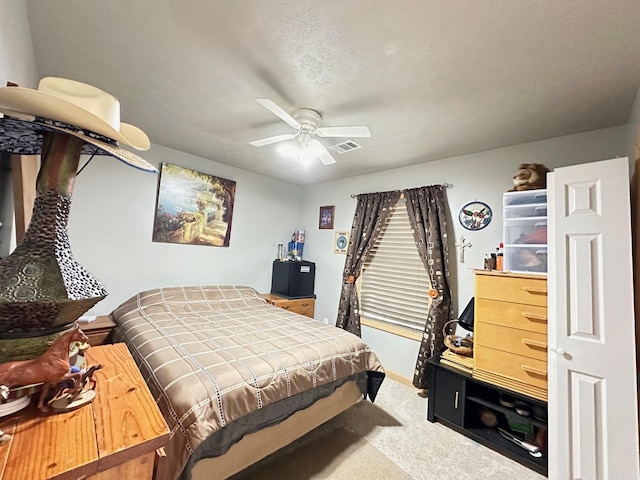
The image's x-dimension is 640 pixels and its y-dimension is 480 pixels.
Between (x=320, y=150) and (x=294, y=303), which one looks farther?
(x=294, y=303)

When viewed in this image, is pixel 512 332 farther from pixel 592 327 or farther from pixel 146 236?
pixel 146 236

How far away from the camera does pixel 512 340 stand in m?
2.01

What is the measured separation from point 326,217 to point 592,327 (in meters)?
3.18

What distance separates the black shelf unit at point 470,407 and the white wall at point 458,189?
731 millimetres

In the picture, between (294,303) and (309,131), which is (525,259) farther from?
(294,303)

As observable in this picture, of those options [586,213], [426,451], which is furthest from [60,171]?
[426,451]

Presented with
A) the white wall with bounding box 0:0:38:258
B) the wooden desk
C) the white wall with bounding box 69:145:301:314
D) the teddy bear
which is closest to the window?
the teddy bear

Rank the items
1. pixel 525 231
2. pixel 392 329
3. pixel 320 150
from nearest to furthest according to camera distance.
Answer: pixel 525 231, pixel 320 150, pixel 392 329

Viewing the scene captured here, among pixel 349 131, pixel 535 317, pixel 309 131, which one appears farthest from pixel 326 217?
pixel 535 317

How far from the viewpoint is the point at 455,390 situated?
229cm

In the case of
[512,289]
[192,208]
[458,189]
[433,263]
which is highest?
[458,189]

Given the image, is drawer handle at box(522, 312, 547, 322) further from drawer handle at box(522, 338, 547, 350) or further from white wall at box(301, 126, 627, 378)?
white wall at box(301, 126, 627, 378)

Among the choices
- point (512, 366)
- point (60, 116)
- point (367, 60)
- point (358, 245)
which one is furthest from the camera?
point (358, 245)

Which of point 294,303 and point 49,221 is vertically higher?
point 49,221
